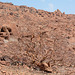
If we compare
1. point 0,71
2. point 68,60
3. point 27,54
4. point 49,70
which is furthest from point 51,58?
point 0,71

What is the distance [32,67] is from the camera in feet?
18.1

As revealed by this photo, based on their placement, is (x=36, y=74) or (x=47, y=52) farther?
(x=47, y=52)

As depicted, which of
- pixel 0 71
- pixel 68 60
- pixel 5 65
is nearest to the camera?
pixel 0 71

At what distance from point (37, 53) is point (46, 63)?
0.62 metres

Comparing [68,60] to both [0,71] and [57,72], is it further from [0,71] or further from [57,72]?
[0,71]

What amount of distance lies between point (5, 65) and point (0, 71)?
0.90 meters

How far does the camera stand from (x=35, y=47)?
5.93 m

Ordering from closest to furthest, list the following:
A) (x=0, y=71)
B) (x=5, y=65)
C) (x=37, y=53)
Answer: (x=0, y=71), (x=5, y=65), (x=37, y=53)

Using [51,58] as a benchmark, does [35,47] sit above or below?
above

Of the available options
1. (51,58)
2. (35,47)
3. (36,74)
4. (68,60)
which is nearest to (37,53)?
(35,47)

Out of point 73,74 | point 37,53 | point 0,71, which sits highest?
point 37,53

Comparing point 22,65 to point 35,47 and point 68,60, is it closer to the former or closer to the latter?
point 35,47

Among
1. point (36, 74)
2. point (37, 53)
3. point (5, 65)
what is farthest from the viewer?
point (37, 53)

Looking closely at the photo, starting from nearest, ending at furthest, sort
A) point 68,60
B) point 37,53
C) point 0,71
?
point 0,71 < point 37,53 < point 68,60
